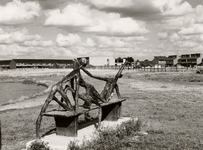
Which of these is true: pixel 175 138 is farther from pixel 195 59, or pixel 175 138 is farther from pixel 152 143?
pixel 195 59

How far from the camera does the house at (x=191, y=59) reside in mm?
99025

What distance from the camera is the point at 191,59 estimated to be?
338ft

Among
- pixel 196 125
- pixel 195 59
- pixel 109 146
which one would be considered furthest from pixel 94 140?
pixel 195 59

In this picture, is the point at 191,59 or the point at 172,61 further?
the point at 172,61

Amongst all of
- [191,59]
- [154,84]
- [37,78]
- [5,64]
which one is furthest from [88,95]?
[5,64]

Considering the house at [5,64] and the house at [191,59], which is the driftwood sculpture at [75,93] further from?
the house at [5,64]

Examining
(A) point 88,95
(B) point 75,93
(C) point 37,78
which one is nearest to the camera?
(B) point 75,93

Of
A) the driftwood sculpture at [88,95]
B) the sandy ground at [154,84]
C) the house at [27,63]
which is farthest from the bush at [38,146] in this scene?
the house at [27,63]

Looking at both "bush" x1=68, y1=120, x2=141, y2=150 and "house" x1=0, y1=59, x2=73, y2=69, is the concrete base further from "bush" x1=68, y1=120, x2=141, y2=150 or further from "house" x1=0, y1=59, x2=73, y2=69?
"house" x1=0, y1=59, x2=73, y2=69

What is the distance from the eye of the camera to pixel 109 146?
617 cm

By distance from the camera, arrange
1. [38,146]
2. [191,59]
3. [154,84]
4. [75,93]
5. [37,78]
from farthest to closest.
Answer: [191,59] → [37,78] → [154,84] → [75,93] → [38,146]

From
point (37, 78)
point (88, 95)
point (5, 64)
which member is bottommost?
point (37, 78)

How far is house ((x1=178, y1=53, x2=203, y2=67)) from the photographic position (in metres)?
99.0

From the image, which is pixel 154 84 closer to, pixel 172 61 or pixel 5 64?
pixel 172 61
